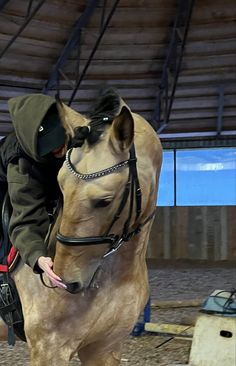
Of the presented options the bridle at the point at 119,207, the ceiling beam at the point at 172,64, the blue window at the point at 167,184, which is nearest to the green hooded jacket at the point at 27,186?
the bridle at the point at 119,207

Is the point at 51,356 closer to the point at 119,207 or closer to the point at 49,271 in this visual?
the point at 49,271

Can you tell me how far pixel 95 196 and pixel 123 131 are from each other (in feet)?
0.69

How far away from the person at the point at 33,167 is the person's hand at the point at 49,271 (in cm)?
4

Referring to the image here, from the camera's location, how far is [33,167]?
1.97m

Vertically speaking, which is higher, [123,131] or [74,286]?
[123,131]

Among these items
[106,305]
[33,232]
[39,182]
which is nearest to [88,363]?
[106,305]

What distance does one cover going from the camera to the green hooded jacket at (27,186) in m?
1.86

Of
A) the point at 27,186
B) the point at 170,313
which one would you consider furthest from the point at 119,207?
the point at 170,313

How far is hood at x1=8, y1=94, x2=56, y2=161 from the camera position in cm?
186

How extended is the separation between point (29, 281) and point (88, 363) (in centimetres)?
41

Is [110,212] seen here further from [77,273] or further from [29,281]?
[29,281]

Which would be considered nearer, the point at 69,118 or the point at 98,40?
the point at 69,118

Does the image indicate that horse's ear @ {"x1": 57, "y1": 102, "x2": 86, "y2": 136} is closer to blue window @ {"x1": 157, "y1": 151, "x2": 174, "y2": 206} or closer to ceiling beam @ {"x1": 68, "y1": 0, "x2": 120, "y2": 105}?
ceiling beam @ {"x1": 68, "y1": 0, "x2": 120, "y2": 105}

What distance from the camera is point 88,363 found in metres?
2.04
